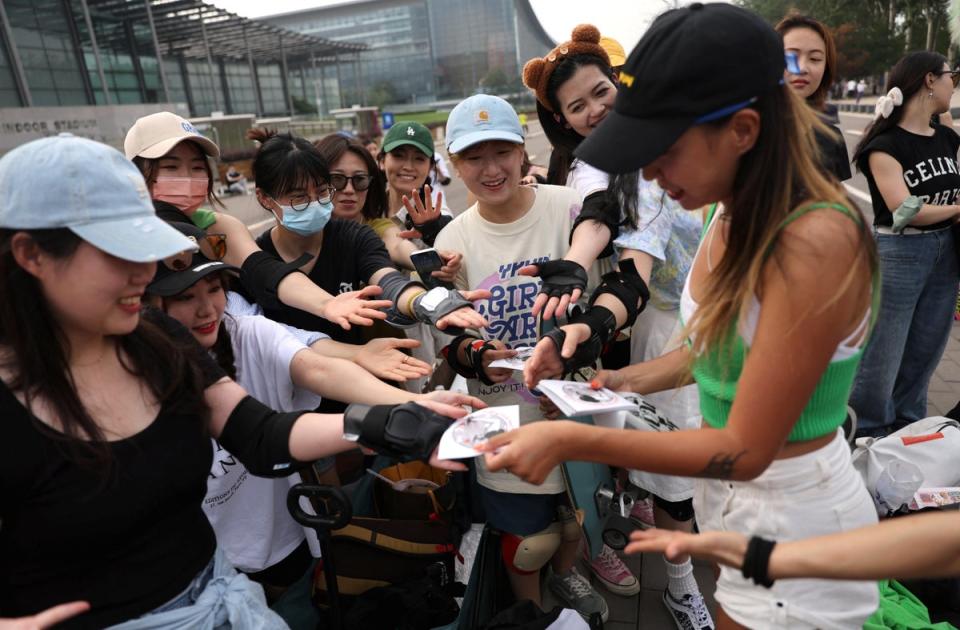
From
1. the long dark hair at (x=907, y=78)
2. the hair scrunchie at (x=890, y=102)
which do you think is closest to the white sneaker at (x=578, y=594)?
the long dark hair at (x=907, y=78)

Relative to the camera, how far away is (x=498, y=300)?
240 centimetres

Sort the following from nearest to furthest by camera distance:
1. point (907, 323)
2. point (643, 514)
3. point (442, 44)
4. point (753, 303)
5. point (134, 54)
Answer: point (753, 303)
point (643, 514)
point (907, 323)
point (134, 54)
point (442, 44)

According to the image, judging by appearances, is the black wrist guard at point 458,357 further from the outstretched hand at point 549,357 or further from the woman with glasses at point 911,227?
the woman with glasses at point 911,227

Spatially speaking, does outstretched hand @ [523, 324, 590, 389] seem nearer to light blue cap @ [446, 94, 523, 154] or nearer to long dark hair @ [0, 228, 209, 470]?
light blue cap @ [446, 94, 523, 154]

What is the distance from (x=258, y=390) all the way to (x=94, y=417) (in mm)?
868

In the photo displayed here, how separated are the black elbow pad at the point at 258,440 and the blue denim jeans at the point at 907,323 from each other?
339cm

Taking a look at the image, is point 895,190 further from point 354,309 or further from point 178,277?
point 178,277

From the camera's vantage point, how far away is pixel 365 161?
3.36 metres

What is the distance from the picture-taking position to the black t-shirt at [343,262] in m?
2.71

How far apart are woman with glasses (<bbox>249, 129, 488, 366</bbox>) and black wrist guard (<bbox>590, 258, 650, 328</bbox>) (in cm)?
51

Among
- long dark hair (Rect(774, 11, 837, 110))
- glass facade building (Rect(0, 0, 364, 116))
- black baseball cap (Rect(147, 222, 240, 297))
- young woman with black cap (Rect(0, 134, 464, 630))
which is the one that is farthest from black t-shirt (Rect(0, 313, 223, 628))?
glass facade building (Rect(0, 0, 364, 116))

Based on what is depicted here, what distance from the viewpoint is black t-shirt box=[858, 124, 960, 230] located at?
345cm

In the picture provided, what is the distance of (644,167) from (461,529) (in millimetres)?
1710

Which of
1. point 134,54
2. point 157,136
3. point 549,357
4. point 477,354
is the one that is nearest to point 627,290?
point 549,357
